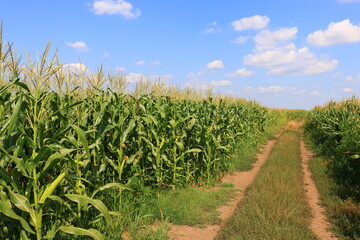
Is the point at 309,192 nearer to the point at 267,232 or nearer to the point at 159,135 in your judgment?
the point at 267,232

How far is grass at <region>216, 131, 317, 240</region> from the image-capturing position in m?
4.93

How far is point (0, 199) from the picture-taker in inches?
119

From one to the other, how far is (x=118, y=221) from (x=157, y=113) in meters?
2.97

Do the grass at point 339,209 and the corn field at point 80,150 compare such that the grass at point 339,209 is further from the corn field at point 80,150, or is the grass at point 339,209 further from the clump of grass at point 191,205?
the corn field at point 80,150

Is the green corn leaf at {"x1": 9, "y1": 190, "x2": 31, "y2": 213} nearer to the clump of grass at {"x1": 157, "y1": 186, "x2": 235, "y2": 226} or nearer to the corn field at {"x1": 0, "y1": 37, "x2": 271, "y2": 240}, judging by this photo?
the corn field at {"x1": 0, "y1": 37, "x2": 271, "y2": 240}

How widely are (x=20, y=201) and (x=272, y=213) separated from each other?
15.0ft

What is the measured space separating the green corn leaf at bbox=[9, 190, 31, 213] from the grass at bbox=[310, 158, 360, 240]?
530 centimetres

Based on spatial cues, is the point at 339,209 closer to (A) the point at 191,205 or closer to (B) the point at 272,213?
(B) the point at 272,213

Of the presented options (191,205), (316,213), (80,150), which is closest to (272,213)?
(316,213)

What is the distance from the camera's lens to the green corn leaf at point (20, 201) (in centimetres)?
297

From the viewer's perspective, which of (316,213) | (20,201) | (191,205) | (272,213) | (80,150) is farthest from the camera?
(316,213)

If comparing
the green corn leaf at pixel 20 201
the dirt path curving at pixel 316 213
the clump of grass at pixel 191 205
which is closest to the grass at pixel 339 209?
the dirt path curving at pixel 316 213

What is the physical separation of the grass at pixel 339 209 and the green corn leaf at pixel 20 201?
208 inches

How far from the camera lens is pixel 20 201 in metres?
2.99
